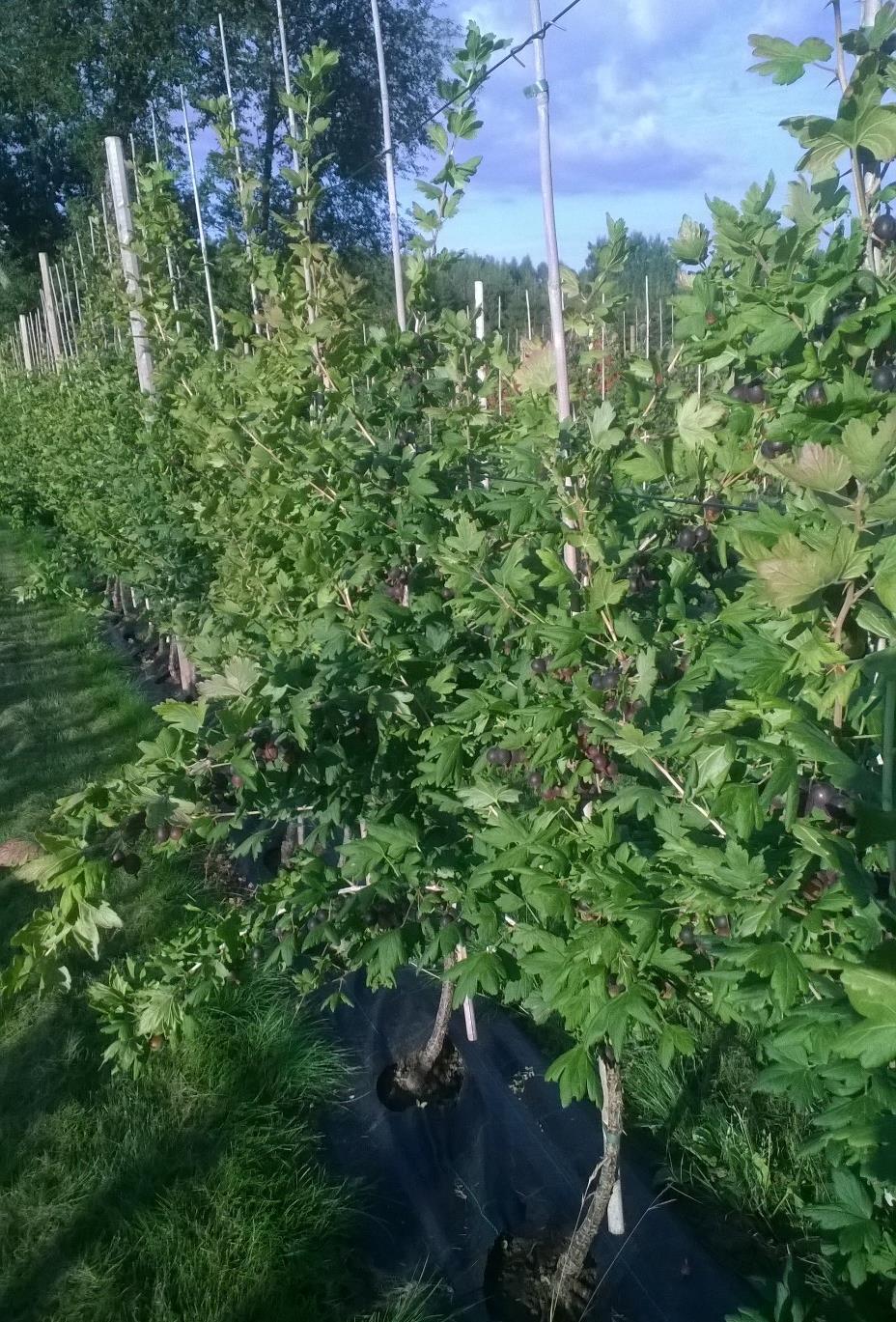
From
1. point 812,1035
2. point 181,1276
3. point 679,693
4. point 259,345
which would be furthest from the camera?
point 259,345

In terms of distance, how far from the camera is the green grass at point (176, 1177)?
7.75ft

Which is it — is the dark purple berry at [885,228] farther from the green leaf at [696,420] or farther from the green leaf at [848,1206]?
the green leaf at [848,1206]

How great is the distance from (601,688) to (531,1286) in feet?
5.44

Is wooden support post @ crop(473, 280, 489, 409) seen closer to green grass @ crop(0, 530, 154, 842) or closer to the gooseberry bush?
the gooseberry bush

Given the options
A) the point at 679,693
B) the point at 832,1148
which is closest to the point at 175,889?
the point at 679,693

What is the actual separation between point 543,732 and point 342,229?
21.6 meters

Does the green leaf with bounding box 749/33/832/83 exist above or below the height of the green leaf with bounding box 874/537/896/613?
above

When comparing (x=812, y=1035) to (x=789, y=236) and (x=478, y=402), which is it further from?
(x=478, y=402)

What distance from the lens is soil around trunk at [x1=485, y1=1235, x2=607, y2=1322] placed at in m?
2.34

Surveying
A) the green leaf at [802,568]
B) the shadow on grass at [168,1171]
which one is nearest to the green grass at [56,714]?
the shadow on grass at [168,1171]

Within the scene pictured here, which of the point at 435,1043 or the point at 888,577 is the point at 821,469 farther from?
the point at 435,1043

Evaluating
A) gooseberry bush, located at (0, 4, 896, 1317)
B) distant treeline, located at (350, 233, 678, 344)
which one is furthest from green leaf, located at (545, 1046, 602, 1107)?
distant treeline, located at (350, 233, 678, 344)

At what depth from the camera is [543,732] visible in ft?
6.01

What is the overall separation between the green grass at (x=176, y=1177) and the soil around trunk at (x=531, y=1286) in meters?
0.20
